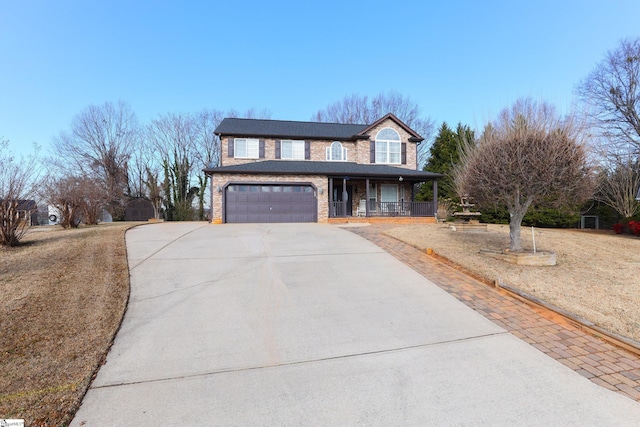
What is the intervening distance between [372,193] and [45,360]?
1905 cm

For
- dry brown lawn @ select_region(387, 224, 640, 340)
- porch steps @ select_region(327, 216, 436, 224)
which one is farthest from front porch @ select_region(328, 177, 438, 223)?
dry brown lawn @ select_region(387, 224, 640, 340)

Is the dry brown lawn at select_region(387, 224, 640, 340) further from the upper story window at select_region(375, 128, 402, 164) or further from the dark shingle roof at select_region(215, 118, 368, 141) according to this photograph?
the dark shingle roof at select_region(215, 118, 368, 141)

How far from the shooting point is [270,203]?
1814 cm

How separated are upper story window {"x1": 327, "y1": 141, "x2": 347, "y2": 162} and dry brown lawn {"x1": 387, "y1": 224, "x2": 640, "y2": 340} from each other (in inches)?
462

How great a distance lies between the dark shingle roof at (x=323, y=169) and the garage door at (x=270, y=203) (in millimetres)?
987

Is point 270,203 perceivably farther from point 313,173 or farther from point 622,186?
point 622,186

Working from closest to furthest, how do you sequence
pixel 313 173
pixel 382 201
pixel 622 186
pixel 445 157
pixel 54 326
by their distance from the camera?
1. pixel 54 326
2. pixel 622 186
3. pixel 313 173
4. pixel 382 201
5. pixel 445 157

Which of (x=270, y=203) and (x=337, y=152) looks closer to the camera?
(x=270, y=203)

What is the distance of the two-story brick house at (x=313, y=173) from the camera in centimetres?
1794

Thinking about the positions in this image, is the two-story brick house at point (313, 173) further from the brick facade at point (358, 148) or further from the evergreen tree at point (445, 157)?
the evergreen tree at point (445, 157)

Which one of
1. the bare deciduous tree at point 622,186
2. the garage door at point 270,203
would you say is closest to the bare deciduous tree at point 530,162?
the garage door at point 270,203

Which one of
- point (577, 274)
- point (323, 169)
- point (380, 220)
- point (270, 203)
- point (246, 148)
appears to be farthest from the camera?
point (246, 148)

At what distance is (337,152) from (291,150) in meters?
3.24

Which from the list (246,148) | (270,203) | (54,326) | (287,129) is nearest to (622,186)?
(270,203)
